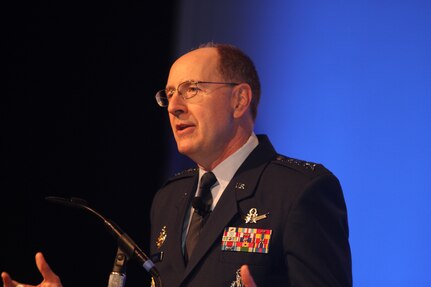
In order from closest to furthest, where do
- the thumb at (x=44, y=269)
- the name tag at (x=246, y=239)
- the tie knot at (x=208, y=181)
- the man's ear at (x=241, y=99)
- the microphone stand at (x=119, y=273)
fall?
the microphone stand at (x=119, y=273) → the thumb at (x=44, y=269) → the name tag at (x=246, y=239) → the tie knot at (x=208, y=181) → the man's ear at (x=241, y=99)

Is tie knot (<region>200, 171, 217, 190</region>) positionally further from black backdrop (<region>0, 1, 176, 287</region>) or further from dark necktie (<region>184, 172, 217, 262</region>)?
black backdrop (<region>0, 1, 176, 287</region>)

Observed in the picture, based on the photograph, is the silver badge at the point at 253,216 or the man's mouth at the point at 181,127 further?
the man's mouth at the point at 181,127

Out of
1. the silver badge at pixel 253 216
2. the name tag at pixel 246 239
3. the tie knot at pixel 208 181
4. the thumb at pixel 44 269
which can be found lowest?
the thumb at pixel 44 269

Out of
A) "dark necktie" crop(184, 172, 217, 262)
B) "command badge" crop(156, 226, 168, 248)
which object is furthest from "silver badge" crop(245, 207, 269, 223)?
"command badge" crop(156, 226, 168, 248)

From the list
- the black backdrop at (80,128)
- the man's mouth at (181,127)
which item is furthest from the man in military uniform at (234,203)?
the black backdrop at (80,128)

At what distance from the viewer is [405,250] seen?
8.63 feet

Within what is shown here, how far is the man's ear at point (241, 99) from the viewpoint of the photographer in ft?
7.91

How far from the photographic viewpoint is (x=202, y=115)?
232 centimetres

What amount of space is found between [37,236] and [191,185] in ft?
3.90

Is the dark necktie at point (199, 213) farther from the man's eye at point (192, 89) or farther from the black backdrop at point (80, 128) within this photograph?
the black backdrop at point (80, 128)

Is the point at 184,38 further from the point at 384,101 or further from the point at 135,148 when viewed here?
the point at 384,101

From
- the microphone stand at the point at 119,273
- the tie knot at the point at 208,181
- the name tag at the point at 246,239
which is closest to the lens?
the microphone stand at the point at 119,273

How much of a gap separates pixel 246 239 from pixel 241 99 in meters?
0.61

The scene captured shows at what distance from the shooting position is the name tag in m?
2.02
